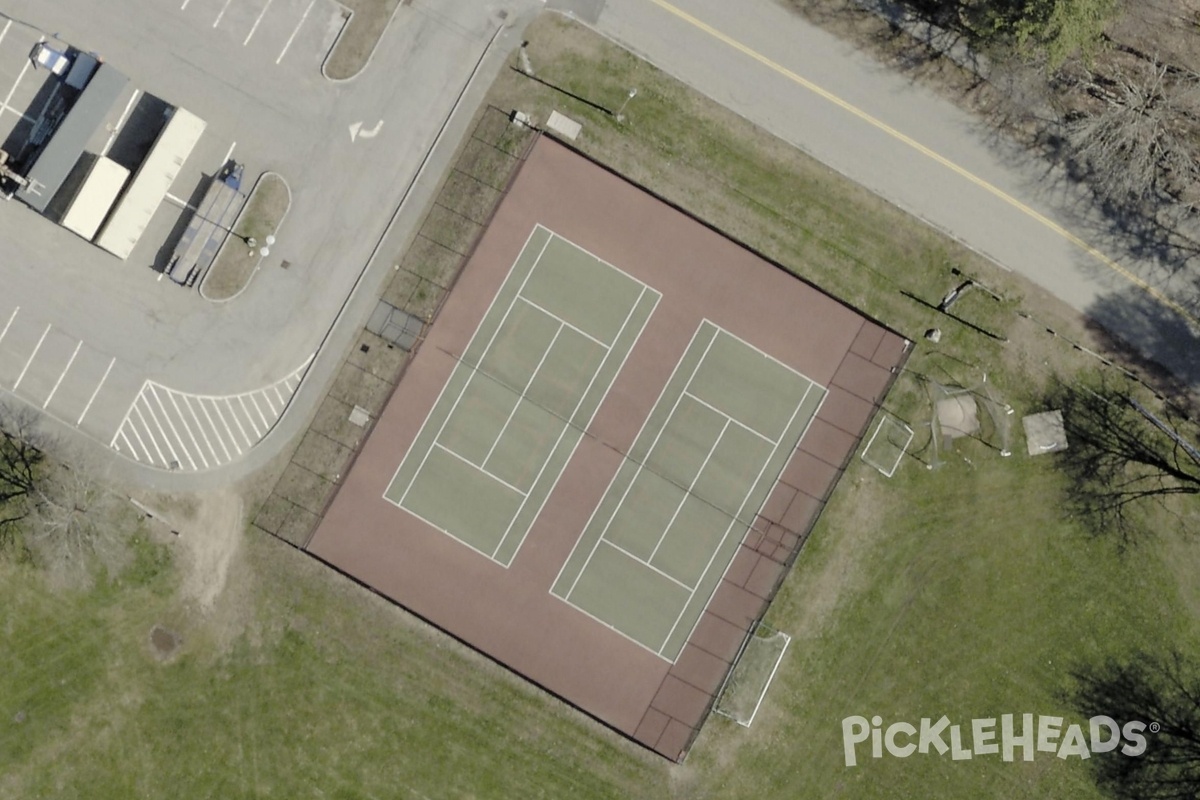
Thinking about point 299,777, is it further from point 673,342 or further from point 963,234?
point 963,234

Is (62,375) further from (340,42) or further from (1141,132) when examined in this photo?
(1141,132)

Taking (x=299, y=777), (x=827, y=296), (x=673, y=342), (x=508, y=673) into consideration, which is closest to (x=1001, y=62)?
(x=827, y=296)

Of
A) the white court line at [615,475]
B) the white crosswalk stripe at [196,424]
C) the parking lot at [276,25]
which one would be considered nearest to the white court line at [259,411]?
the white crosswalk stripe at [196,424]

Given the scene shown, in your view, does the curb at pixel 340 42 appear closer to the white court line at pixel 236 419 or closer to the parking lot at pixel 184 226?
the parking lot at pixel 184 226

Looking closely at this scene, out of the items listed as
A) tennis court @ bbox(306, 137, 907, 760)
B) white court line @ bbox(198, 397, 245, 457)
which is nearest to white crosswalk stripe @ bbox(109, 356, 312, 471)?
white court line @ bbox(198, 397, 245, 457)

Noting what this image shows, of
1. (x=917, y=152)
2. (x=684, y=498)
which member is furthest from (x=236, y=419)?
(x=917, y=152)
